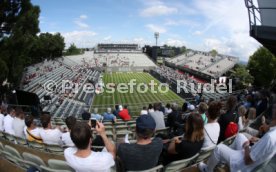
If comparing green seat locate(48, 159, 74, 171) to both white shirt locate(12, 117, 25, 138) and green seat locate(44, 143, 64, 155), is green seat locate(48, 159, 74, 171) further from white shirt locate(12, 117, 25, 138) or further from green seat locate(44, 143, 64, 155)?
white shirt locate(12, 117, 25, 138)

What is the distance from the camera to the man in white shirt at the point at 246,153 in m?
3.20

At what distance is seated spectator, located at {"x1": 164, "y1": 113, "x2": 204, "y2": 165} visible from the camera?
154 inches

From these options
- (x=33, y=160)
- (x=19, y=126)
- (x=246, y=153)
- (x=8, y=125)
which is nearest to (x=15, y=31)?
(x=8, y=125)

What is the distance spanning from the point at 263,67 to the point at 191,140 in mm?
49487

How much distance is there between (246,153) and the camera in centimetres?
341

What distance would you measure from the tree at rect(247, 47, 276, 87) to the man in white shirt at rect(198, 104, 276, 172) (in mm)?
46710

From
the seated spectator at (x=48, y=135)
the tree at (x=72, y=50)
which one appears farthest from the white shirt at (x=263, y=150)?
the tree at (x=72, y=50)

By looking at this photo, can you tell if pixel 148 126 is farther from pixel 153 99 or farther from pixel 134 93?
pixel 134 93

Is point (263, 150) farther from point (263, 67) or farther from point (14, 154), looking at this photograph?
point (263, 67)

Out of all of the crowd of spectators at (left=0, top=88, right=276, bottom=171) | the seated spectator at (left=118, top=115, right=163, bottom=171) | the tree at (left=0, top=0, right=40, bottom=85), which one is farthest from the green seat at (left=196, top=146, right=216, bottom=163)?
the tree at (left=0, top=0, right=40, bottom=85)

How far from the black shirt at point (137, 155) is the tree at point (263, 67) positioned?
47.6 meters

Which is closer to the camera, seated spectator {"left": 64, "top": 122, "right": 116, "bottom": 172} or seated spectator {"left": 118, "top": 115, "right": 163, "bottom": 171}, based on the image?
seated spectator {"left": 64, "top": 122, "right": 116, "bottom": 172}

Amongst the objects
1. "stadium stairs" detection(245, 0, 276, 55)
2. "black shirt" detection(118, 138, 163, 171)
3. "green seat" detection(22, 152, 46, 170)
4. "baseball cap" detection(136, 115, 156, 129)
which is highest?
"stadium stairs" detection(245, 0, 276, 55)

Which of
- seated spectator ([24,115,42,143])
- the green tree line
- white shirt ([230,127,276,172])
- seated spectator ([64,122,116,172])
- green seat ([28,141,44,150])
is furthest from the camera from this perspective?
the green tree line
